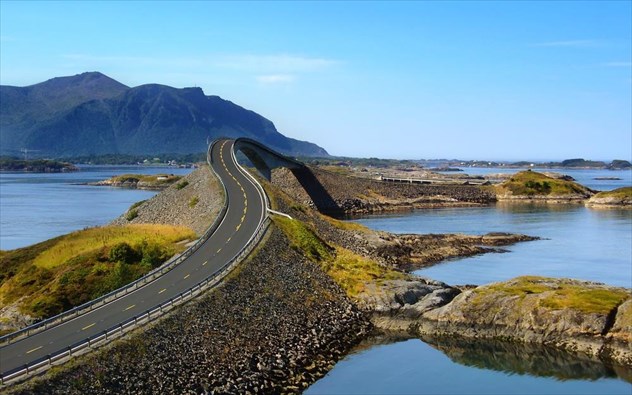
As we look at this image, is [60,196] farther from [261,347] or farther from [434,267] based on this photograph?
[261,347]

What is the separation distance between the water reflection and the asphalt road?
64.1ft

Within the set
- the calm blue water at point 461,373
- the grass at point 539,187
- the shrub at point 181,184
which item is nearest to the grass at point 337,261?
the calm blue water at point 461,373

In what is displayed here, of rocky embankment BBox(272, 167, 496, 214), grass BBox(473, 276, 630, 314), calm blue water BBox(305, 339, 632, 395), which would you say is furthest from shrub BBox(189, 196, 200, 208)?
rocky embankment BBox(272, 167, 496, 214)

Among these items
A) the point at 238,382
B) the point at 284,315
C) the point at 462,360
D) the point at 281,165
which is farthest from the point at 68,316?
the point at 281,165

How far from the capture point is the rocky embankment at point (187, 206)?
81500mm

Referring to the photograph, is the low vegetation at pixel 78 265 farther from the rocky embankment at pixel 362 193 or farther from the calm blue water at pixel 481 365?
the rocky embankment at pixel 362 193

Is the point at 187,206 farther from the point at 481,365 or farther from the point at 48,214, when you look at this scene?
the point at 48,214

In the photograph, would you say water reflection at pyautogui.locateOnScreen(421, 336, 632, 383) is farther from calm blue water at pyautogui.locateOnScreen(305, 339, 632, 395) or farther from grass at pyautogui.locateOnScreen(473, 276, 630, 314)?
grass at pyautogui.locateOnScreen(473, 276, 630, 314)

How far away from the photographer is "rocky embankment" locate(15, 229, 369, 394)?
33938 millimetres

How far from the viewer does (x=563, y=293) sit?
53125 millimetres

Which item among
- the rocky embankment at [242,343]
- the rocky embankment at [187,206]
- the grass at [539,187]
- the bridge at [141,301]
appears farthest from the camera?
the grass at [539,187]

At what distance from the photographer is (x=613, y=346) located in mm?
47406

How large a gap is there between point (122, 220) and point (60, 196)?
114m

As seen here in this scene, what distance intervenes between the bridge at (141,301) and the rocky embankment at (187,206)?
9.32 feet
